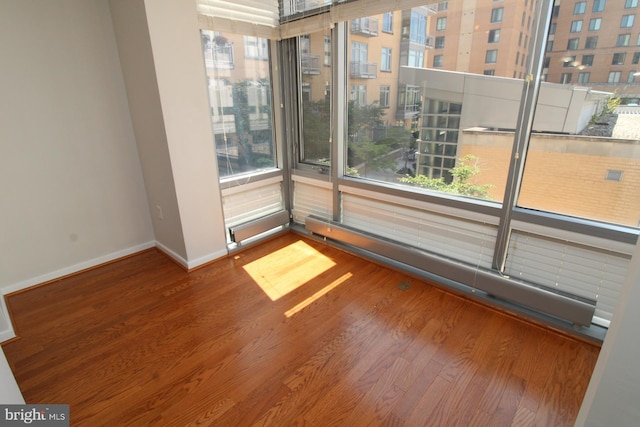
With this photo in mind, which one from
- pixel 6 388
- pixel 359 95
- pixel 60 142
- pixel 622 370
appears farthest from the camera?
pixel 359 95

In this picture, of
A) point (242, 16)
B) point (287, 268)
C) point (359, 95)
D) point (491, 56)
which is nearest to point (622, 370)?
point (491, 56)

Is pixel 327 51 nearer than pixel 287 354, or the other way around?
pixel 287 354

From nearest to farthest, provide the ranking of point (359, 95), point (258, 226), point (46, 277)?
point (46, 277), point (359, 95), point (258, 226)

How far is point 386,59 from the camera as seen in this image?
258cm

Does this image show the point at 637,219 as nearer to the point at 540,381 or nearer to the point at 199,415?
the point at 540,381

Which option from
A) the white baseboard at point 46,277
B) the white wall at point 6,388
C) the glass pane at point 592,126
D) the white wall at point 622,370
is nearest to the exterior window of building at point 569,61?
the glass pane at point 592,126

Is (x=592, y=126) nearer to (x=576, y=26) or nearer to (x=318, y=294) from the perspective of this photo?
(x=576, y=26)

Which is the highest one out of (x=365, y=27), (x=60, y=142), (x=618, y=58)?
(x=365, y=27)

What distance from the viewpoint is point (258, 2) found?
2.90 meters

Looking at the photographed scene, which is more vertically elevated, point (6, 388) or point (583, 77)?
point (583, 77)

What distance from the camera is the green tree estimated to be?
231cm

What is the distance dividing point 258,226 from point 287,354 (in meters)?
1.64

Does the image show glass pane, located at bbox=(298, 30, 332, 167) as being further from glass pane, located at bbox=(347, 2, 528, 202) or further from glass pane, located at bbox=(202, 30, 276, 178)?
glass pane, located at bbox=(202, 30, 276, 178)

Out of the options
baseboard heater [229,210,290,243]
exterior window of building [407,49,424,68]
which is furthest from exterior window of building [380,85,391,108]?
baseboard heater [229,210,290,243]
